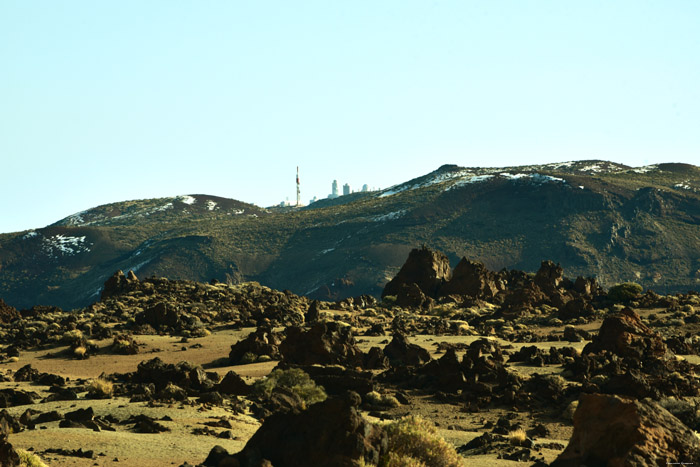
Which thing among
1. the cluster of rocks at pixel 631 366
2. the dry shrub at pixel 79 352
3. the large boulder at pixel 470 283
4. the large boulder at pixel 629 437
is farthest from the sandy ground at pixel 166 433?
the large boulder at pixel 470 283

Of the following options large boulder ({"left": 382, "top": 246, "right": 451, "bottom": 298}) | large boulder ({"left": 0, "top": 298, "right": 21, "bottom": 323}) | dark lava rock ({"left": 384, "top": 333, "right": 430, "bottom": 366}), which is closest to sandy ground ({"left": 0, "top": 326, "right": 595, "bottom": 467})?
dark lava rock ({"left": 384, "top": 333, "right": 430, "bottom": 366})

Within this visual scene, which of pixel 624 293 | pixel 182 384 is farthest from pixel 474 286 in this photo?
pixel 182 384

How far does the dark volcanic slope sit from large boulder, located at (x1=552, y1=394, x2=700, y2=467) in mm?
123693

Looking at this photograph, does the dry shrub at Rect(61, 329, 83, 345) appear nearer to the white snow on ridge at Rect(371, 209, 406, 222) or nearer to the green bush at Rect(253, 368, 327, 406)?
the green bush at Rect(253, 368, 327, 406)

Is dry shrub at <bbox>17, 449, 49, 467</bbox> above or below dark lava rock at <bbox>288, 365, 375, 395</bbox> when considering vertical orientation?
above

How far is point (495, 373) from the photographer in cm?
3719

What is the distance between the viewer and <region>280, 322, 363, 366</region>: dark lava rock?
42.1m

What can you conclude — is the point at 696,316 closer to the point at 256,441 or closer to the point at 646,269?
the point at 256,441

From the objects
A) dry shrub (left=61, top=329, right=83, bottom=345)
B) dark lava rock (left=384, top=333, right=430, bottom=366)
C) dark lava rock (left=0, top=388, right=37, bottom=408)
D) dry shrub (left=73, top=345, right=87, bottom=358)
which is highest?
dry shrub (left=61, top=329, right=83, bottom=345)

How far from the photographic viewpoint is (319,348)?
42250 mm

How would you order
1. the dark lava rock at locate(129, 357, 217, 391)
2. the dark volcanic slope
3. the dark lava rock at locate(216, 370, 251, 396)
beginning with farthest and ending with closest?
the dark volcanic slope, the dark lava rock at locate(216, 370, 251, 396), the dark lava rock at locate(129, 357, 217, 391)

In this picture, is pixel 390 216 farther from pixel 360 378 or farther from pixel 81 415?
pixel 81 415

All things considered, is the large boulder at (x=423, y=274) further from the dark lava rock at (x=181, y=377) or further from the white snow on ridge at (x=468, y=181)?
the white snow on ridge at (x=468, y=181)

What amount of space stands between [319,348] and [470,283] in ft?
139
